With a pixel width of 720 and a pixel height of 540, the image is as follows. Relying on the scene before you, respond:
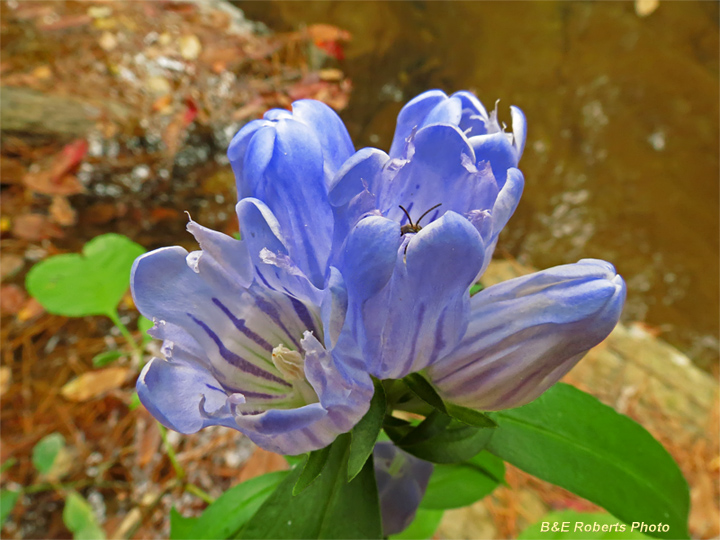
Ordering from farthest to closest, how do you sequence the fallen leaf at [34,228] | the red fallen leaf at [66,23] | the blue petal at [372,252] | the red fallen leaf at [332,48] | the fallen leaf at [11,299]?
1. the red fallen leaf at [332,48]
2. the red fallen leaf at [66,23]
3. the fallen leaf at [34,228]
4. the fallen leaf at [11,299]
5. the blue petal at [372,252]

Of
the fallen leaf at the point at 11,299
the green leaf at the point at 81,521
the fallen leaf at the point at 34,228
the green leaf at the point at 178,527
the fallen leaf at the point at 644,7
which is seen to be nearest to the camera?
the green leaf at the point at 178,527

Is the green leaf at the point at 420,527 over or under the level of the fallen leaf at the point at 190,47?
under

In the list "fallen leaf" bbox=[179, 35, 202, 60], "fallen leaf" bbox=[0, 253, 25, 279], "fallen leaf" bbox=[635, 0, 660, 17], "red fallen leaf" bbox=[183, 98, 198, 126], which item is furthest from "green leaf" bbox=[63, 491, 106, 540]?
"fallen leaf" bbox=[635, 0, 660, 17]

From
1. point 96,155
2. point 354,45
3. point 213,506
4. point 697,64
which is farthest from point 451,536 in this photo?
point 697,64

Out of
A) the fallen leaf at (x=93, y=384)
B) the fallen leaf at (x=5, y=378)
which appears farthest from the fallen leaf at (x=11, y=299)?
the fallen leaf at (x=93, y=384)

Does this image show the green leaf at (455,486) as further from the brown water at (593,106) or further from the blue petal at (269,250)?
the brown water at (593,106)

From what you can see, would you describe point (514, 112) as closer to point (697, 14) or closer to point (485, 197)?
point (485, 197)

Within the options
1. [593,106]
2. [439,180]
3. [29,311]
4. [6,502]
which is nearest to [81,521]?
[6,502]
